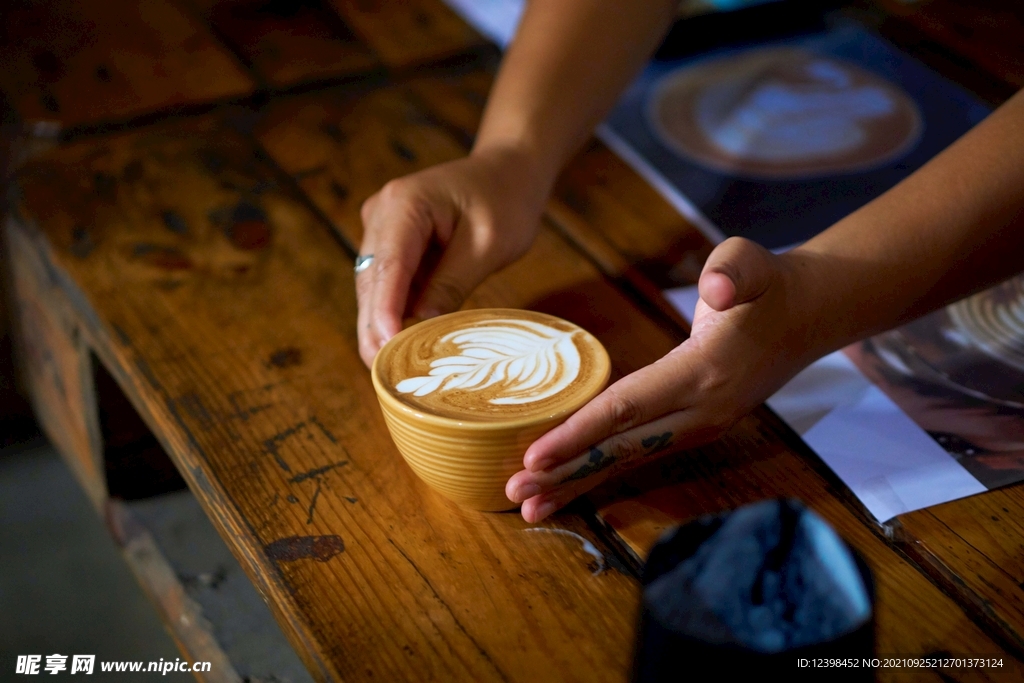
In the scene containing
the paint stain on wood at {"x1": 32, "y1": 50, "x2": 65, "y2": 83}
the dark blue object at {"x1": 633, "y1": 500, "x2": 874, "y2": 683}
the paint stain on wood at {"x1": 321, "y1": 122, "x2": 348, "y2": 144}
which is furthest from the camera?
the paint stain on wood at {"x1": 32, "y1": 50, "x2": 65, "y2": 83}

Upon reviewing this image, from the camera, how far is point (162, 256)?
1239 millimetres

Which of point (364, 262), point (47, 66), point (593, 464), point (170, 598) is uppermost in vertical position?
point (593, 464)

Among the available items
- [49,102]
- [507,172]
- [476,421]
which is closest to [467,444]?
[476,421]

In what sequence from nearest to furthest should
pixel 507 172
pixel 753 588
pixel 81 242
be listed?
pixel 753 588
pixel 507 172
pixel 81 242

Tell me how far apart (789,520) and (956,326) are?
67cm

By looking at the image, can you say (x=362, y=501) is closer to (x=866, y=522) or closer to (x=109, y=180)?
(x=866, y=522)

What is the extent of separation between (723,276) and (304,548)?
0.46 metres

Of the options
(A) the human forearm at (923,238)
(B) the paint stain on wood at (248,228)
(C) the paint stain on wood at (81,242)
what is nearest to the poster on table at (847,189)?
(A) the human forearm at (923,238)

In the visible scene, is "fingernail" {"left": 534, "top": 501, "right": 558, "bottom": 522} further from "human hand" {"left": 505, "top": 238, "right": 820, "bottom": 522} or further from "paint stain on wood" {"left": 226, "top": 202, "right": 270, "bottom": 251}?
"paint stain on wood" {"left": 226, "top": 202, "right": 270, "bottom": 251}

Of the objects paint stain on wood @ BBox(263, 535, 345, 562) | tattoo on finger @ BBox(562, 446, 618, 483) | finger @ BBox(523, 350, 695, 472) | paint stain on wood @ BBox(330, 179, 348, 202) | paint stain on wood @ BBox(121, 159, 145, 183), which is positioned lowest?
paint stain on wood @ BBox(121, 159, 145, 183)

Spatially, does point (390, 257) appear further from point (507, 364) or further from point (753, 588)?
point (753, 588)

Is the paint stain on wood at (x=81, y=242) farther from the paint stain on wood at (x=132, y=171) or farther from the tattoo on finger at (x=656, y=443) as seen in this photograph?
the tattoo on finger at (x=656, y=443)

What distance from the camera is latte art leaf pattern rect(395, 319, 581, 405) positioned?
84 cm

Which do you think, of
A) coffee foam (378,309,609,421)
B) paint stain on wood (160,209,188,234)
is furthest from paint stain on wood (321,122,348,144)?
coffee foam (378,309,609,421)
